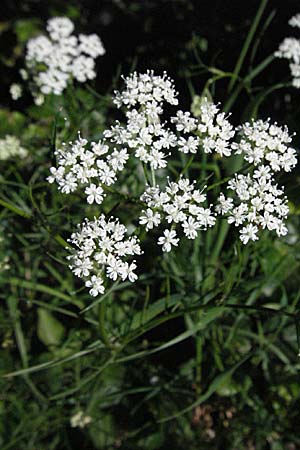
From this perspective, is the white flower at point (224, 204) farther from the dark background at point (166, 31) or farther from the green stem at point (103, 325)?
the dark background at point (166, 31)

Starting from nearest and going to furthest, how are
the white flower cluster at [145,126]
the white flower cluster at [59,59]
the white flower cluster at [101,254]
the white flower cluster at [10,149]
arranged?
the white flower cluster at [101,254] → the white flower cluster at [145,126] → the white flower cluster at [59,59] → the white flower cluster at [10,149]

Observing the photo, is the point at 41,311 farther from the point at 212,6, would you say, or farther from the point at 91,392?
the point at 212,6

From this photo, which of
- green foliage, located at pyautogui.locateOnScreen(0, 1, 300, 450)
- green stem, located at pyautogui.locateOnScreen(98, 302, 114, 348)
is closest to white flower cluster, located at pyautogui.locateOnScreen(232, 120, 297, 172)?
green foliage, located at pyautogui.locateOnScreen(0, 1, 300, 450)

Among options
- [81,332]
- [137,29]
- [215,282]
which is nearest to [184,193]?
[215,282]

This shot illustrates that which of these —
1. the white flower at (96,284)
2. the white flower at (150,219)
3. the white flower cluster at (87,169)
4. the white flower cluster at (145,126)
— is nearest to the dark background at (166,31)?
the white flower cluster at (145,126)

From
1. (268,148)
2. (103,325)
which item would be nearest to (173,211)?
(268,148)

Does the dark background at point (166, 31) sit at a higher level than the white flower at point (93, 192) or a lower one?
higher

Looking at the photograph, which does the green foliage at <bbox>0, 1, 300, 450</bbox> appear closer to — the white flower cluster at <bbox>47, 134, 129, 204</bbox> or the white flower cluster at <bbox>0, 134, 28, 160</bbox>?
the white flower cluster at <bbox>0, 134, 28, 160</bbox>

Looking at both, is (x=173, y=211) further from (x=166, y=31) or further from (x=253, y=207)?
(x=166, y=31)
